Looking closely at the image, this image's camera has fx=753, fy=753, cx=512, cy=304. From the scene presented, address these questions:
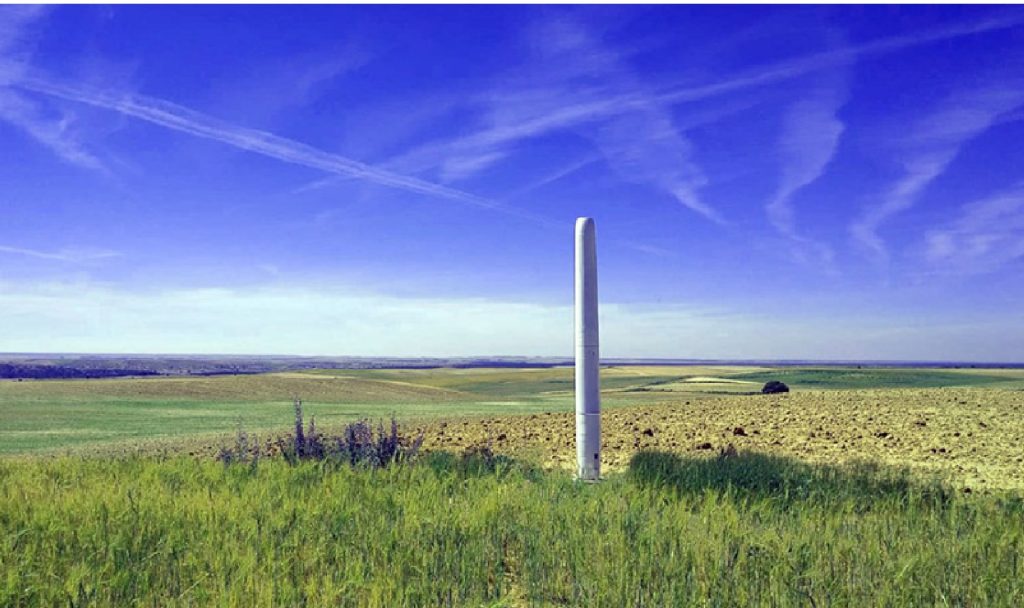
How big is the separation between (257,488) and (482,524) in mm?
2930

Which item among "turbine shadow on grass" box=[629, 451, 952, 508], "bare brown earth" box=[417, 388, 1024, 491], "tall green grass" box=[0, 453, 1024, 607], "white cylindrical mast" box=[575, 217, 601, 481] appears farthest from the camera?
"bare brown earth" box=[417, 388, 1024, 491]

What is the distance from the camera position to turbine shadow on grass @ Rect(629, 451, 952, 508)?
8.38 meters

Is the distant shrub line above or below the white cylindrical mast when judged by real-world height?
below

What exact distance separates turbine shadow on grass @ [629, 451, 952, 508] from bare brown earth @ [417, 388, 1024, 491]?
1.24m

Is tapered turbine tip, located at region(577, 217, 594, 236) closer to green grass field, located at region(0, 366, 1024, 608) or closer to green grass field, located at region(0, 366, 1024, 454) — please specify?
green grass field, located at region(0, 366, 1024, 608)

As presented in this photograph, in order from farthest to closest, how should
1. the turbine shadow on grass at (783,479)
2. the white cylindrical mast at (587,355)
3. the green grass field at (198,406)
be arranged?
1. the green grass field at (198,406)
2. the white cylindrical mast at (587,355)
3. the turbine shadow on grass at (783,479)

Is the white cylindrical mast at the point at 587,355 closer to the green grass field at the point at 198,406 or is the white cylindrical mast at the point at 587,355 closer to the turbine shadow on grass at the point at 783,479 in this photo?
the turbine shadow on grass at the point at 783,479

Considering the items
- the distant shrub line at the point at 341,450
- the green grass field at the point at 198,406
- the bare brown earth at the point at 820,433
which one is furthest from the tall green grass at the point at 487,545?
the green grass field at the point at 198,406

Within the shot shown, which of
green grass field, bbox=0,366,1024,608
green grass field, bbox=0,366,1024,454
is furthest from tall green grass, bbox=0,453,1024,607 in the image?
green grass field, bbox=0,366,1024,454

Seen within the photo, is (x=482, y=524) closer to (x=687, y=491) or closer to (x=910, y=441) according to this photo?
(x=687, y=491)

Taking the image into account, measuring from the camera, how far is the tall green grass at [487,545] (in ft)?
17.0

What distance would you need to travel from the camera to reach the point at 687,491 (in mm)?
8727

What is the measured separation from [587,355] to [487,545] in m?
4.94

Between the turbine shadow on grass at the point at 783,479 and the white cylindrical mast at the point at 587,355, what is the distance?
0.66 m
